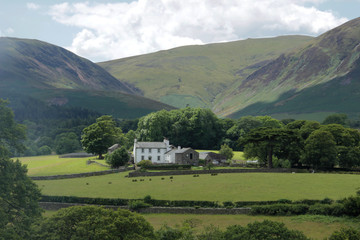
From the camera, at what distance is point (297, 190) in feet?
194

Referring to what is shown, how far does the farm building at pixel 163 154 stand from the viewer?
318 feet

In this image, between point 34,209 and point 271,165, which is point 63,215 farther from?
point 271,165

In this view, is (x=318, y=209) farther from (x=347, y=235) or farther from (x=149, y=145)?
(x=149, y=145)

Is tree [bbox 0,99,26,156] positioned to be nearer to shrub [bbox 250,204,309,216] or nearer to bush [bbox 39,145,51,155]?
shrub [bbox 250,204,309,216]

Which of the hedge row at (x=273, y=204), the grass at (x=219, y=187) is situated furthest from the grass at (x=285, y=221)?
the grass at (x=219, y=187)

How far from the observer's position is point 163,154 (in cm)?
10200

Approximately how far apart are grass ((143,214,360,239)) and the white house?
4906cm

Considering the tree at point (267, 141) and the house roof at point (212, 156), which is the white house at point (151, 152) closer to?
the house roof at point (212, 156)

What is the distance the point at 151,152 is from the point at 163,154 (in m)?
3.21

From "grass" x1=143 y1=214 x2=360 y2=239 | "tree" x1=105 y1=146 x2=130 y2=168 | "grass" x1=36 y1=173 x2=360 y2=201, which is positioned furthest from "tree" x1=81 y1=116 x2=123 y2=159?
"grass" x1=143 y1=214 x2=360 y2=239

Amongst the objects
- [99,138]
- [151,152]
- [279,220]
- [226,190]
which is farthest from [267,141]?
[99,138]

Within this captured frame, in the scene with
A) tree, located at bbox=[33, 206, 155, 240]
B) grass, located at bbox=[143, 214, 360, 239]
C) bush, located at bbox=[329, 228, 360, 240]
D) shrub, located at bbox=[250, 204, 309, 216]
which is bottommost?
grass, located at bbox=[143, 214, 360, 239]

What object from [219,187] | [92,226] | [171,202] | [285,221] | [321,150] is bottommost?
[285,221]

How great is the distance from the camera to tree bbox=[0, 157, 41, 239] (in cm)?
3531
